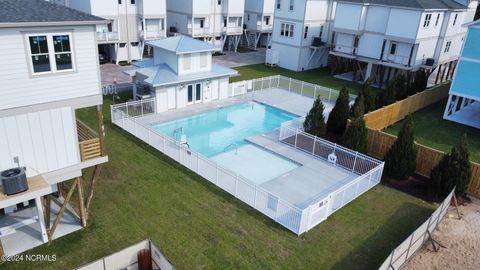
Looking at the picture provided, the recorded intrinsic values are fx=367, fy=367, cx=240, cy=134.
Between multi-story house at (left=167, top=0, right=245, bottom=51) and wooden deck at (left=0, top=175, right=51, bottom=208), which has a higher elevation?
multi-story house at (left=167, top=0, right=245, bottom=51)

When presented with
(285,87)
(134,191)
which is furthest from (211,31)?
(134,191)

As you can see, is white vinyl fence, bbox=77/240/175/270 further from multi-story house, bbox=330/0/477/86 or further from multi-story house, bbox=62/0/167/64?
multi-story house, bbox=330/0/477/86

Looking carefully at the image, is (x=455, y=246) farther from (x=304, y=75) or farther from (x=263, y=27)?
(x=263, y=27)

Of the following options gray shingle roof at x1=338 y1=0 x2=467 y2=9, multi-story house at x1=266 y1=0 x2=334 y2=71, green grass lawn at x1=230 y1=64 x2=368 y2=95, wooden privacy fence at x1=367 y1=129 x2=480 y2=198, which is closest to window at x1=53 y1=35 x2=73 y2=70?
wooden privacy fence at x1=367 y1=129 x2=480 y2=198

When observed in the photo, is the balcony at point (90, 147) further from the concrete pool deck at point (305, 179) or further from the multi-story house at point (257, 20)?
the multi-story house at point (257, 20)

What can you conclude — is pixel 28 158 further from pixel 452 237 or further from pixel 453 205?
pixel 453 205

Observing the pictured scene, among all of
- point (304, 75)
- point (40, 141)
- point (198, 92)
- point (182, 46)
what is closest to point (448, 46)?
point (304, 75)
